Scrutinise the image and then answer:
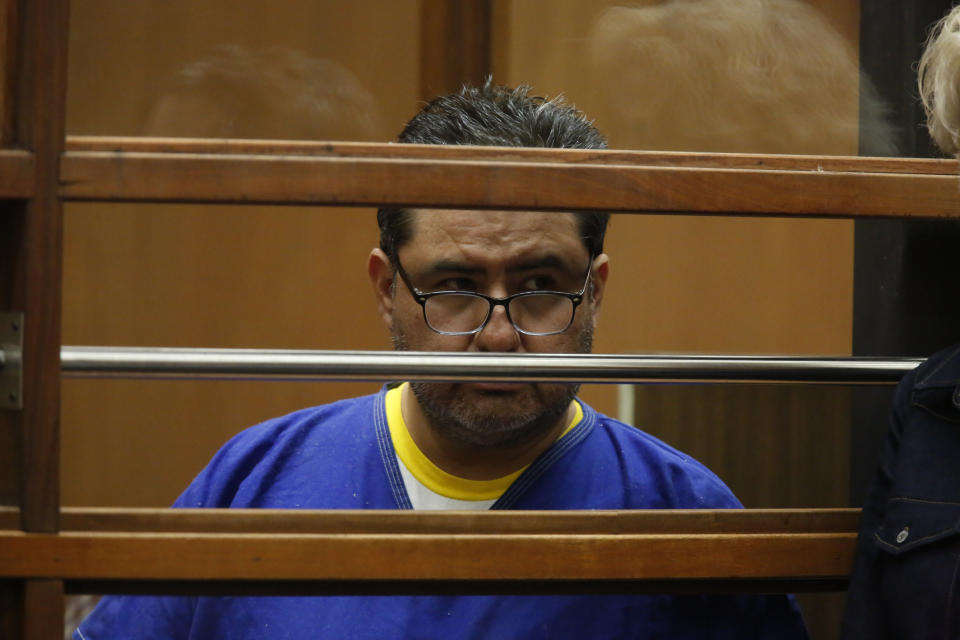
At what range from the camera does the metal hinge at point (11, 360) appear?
30.5 inches

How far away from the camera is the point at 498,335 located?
1.07m

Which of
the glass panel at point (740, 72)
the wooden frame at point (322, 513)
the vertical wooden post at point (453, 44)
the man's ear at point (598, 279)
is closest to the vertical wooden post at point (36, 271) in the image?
the wooden frame at point (322, 513)

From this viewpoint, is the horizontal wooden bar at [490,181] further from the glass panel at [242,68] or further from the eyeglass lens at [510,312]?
the eyeglass lens at [510,312]

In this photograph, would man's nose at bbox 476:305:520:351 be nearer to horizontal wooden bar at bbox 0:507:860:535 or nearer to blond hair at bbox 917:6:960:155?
horizontal wooden bar at bbox 0:507:860:535

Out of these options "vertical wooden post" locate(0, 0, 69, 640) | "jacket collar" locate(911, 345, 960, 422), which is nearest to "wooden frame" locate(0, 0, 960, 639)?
"vertical wooden post" locate(0, 0, 69, 640)

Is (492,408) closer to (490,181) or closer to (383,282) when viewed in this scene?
(383,282)

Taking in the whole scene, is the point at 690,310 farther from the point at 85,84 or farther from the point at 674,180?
the point at 85,84

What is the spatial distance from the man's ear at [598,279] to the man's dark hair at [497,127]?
1 cm

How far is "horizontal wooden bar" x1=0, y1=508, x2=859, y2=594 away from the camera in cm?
78

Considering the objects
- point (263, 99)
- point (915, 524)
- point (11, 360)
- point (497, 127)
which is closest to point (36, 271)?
point (11, 360)

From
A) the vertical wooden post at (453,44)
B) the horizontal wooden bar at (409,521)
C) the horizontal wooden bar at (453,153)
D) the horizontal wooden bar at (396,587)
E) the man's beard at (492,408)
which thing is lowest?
the horizontal wooden bar at (396,587)

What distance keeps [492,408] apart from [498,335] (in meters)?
0.09

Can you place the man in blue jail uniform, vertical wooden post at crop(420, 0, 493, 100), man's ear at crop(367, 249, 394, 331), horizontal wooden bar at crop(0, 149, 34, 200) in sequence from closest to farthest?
horizontal wooden bar at crop(0, 149, 34, 200) < vertical wooden post at crop(420, 0, 493, 100) < the man in blue jail uniform < man's ear at crop(367, 249, 394, 331)

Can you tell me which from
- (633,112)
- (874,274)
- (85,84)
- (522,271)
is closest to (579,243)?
(522,271)
